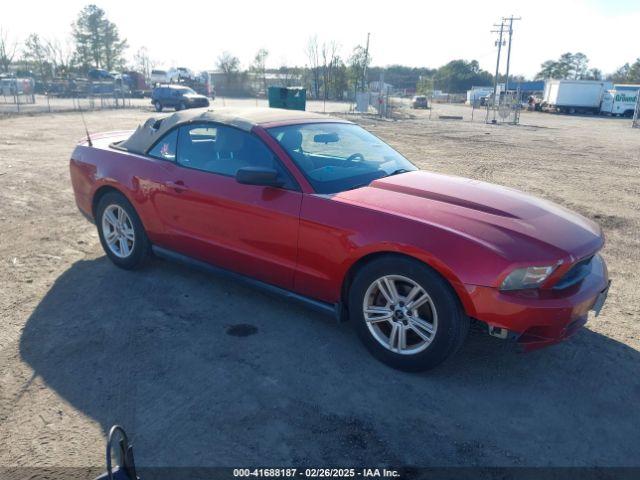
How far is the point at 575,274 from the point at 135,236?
3775mm

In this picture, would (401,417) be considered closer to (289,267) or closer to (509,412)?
(509,412)

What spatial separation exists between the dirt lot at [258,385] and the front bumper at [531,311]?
1.41ft

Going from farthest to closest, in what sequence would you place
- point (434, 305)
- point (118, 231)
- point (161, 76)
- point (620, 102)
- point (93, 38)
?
point (93, 38) → point (161, 76) → point (620, 102) → point (118, 231) → point (434, 305)

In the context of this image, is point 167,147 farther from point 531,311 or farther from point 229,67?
point 229,67

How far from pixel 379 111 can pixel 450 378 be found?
104 ft

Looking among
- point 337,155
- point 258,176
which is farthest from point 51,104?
point 258,176

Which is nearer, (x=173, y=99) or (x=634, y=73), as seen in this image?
(x=173, y=99)

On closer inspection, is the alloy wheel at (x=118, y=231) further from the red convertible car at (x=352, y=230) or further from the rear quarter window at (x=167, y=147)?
the rear quarter window at (x=167, y=147)

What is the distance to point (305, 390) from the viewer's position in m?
3.10

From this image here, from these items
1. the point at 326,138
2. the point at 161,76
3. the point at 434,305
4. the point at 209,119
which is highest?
the point at 161,76

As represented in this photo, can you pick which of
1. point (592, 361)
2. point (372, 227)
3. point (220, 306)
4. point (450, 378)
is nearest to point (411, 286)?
point (372, 227)

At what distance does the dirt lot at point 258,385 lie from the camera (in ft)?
8.57

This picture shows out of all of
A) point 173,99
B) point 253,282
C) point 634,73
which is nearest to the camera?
point 253,282

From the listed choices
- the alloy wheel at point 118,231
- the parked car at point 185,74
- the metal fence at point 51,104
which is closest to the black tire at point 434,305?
the alloy wheel at point 118,231
